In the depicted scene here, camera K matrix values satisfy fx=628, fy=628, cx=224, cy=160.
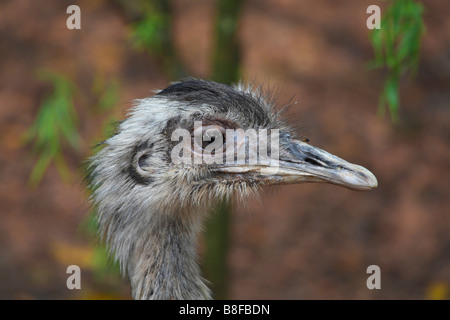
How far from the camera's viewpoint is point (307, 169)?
7.66 ft

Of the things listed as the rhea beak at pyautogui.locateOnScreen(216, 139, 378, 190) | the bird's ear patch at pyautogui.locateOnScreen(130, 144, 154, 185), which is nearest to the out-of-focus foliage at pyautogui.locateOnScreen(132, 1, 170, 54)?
the bird's ear patch at pyautogui.locateOnScreen(130, 144, 154, 185)

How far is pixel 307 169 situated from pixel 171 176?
1.78 ft

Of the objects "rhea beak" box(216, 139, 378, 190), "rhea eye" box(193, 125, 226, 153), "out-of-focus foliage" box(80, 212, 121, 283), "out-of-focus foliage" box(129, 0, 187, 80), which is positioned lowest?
"out-of-focus foliage" box(80, 212, 121, 283)

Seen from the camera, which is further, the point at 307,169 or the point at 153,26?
the point at 153,26

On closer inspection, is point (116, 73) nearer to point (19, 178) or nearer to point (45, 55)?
point (45, 55)

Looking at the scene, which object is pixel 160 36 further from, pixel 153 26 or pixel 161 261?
pixel 161 261

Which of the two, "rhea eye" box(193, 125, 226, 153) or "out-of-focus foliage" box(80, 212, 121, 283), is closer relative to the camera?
"rhea eye" box(193, 125, 226, 153)

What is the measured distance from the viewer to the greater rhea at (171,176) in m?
2.45

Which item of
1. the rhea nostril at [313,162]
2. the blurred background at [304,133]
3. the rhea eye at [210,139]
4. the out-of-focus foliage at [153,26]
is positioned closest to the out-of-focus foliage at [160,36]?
the out-of-focus foliage at [153,26]

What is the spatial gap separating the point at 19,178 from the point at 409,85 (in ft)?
11.7


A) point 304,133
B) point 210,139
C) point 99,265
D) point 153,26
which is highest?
point 153,26

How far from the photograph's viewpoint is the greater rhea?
2453 millimetres

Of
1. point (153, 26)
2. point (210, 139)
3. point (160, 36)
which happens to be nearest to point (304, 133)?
point (160, 36)

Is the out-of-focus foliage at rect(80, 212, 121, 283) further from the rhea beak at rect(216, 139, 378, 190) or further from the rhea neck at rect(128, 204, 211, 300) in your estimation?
the rhea beak at rect(216, 139, 378, 190)
